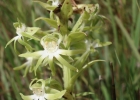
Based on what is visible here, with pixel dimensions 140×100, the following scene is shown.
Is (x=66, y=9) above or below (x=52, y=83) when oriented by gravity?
above

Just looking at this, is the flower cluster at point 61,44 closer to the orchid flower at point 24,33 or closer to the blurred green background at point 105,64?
the orchid flower at point 24,33

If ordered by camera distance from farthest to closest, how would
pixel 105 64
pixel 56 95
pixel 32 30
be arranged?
pixel 105 64, pixel 32 30, pixel 56 95

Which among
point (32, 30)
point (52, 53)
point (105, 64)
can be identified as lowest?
point (105, 64)

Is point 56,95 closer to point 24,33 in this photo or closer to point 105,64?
point 24,33

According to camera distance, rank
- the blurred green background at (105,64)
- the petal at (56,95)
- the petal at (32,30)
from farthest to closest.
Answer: the blurred green background at (105,64), the petal at (32,30), the petal at (56,95)

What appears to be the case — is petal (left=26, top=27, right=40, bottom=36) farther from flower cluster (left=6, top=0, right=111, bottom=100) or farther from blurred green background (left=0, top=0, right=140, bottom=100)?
blurred green background (left=0, top=0, right=140, bottom=100)

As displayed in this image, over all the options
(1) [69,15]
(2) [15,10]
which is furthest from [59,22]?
(2) [15,10]

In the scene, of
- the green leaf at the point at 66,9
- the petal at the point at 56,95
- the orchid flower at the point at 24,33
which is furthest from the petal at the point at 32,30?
the petal at the point at 56,95

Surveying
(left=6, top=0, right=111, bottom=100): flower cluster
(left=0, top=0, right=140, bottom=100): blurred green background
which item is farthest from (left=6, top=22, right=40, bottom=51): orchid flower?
(left=0, top=0, right=140, bottom=100): blurred green background

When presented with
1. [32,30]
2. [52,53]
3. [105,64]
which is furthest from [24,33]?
[105,64]
